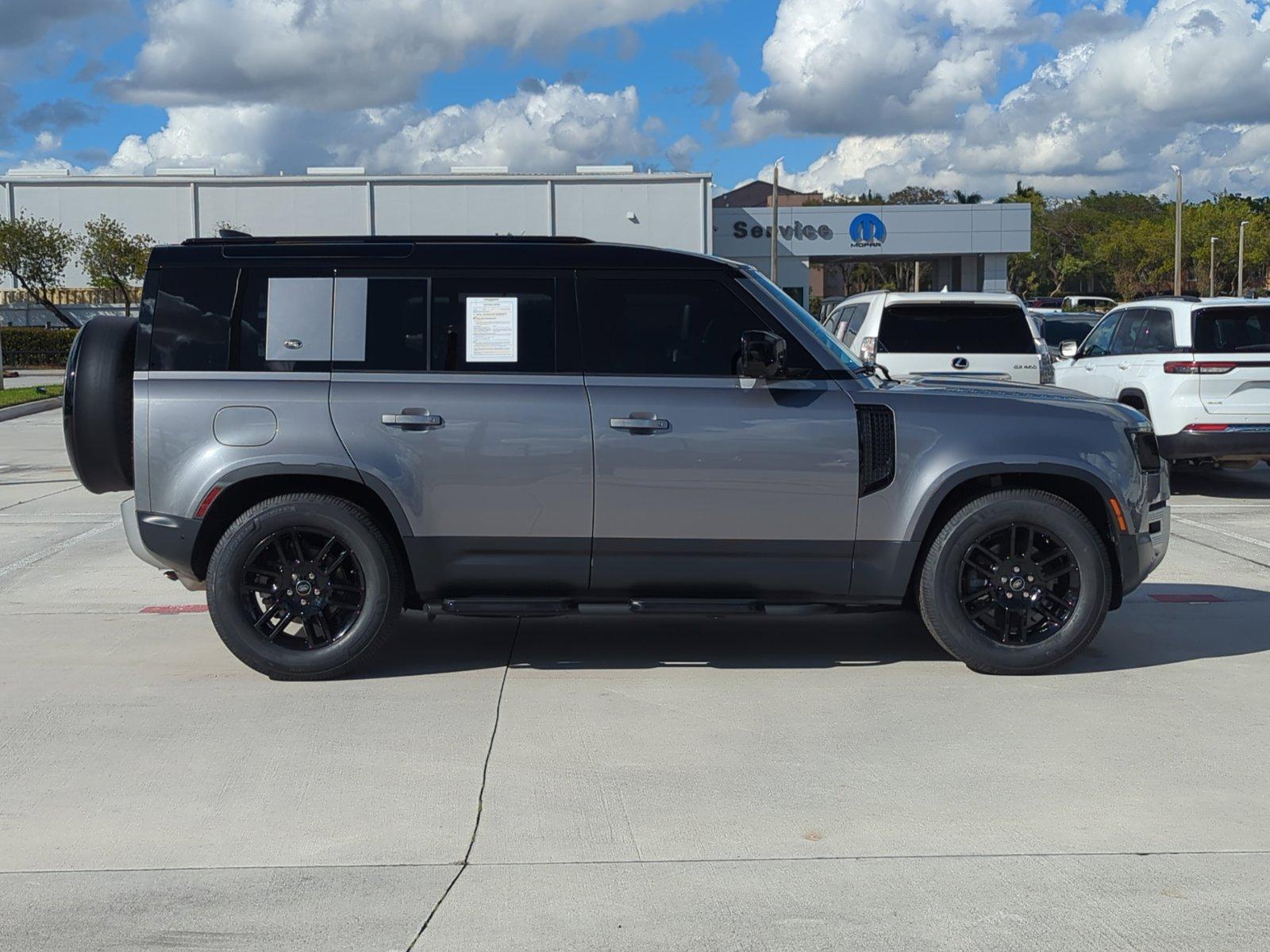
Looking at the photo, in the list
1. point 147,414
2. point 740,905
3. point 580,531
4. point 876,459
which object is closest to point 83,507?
point 147,414

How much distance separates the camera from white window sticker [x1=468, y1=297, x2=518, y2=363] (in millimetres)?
6281

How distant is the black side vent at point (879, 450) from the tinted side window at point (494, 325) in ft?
4.90

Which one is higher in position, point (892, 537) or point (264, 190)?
point (264, 190)

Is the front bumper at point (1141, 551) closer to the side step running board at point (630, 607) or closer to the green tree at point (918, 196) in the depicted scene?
the side step running board at point (630, 607)

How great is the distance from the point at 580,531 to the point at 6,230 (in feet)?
141

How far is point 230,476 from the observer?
242 inches

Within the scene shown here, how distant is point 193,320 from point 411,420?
1.12 meters

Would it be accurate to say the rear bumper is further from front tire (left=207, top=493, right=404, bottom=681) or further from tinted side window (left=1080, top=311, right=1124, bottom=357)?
front tire (left=207, top=493, right=404, bottom=681)

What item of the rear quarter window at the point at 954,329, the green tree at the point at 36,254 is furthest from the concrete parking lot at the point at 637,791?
the green tree at the point at 36,254

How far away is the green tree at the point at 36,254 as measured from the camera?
4350 cm

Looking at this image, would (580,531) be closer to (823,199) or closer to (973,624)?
(973,624)

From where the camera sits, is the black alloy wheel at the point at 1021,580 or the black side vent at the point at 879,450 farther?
the black alloy wheel at the point at 1021,580

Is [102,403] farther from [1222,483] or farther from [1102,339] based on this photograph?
[1222,483]

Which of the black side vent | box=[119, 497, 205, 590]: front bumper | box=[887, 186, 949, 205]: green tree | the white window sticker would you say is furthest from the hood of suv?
box=[887, 186, 949, 205]: green tree
